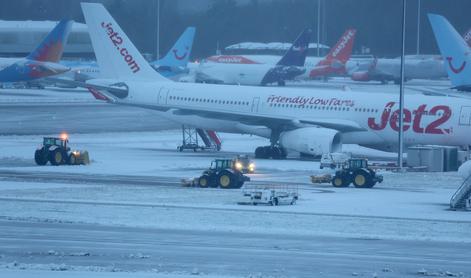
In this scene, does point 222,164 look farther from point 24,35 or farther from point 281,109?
point 24,35

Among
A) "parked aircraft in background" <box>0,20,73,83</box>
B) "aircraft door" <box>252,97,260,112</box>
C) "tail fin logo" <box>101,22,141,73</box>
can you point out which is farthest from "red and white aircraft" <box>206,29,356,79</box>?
"aircraft door" <box>252,97,260,112</box>

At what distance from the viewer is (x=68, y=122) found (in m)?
75.9

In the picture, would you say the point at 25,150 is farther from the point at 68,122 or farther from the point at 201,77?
the point at 201,77

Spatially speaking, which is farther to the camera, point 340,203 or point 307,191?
point 307,191

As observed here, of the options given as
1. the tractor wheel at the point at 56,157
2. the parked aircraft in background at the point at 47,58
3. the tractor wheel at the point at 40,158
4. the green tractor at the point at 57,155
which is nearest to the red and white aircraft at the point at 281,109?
the green tractor at the point at 57,155

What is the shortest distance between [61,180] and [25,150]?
13.6 meters

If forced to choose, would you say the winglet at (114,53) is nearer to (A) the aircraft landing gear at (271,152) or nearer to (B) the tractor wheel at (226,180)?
(A) the aircraft landing gear at (271,152)

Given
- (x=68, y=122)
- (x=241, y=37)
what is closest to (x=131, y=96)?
(x=68, y=122)

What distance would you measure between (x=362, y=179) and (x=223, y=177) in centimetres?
548

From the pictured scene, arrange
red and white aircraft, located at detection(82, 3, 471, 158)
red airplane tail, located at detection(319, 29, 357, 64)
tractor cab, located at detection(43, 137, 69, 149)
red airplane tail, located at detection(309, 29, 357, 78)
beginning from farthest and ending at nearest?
1. red airplane tail, located at detection(309, 29, 357, 78)
2. red airplane tail, located at detection(319, 29, 357, 64)
3. red and white aircraft, located at detection(82, 3, 471, 158)
4. tractor cab, located at detection(43, 137, 69, 149)

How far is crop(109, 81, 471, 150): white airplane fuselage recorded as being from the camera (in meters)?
52.8

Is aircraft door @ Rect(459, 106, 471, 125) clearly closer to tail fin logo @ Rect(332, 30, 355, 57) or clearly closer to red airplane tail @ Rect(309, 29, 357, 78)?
tail fin logo @ Rect(332, 30, 355, 57)

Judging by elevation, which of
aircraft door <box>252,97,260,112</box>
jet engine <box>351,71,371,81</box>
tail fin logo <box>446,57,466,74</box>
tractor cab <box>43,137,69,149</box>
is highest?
jet engine <box>351,71,371,81</box>

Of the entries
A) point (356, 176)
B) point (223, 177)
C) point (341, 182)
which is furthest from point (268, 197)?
point (356, 176)
